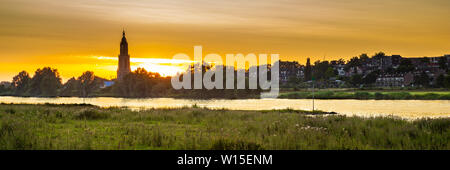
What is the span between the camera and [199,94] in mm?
137125

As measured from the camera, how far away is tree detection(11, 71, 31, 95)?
639 feet

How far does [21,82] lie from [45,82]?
28939 millimetres

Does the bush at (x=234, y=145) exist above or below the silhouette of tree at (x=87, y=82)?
below

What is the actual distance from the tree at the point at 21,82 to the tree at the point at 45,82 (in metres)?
10.3

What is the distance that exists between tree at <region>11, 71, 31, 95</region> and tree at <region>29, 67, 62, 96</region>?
1026 cm

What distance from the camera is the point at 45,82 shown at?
17875 centimetres

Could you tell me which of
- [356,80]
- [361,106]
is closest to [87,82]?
[356,80]

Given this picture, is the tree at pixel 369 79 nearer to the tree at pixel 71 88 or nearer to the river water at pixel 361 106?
the river water at pixel 361 106

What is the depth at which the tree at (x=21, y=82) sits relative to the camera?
639 feet

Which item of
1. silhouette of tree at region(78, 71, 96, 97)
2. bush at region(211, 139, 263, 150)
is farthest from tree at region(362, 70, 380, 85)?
bush at region(211, 139, 263, 150)

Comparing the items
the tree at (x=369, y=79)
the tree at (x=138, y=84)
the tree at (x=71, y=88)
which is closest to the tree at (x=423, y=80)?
the tree at (x=369, y=79)
